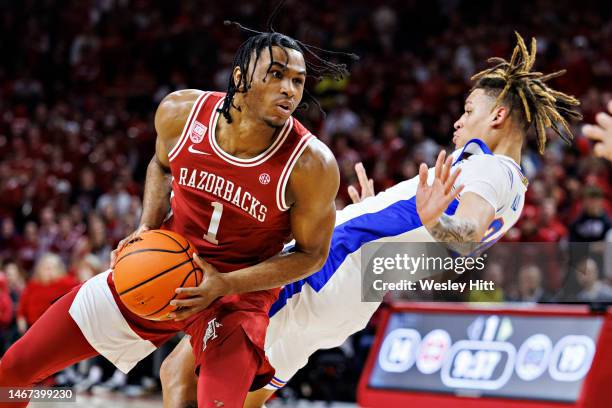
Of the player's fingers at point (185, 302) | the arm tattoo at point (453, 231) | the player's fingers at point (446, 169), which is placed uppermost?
the player's fingers at point (446, 169)

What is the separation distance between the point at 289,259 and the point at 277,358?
71cm

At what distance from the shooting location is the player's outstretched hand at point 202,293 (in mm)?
3232

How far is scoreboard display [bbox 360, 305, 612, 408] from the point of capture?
5230mm

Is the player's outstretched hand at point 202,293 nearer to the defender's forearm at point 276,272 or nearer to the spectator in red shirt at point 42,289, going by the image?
the defender's forearm at point 276,272

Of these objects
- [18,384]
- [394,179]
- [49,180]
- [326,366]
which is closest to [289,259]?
[18,384]

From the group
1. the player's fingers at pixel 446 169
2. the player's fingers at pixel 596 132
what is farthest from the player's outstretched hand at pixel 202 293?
the player's fingers at pixel 596 132

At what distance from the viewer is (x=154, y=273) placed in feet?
10.6

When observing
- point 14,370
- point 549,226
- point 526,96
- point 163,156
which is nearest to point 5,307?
point 549,226


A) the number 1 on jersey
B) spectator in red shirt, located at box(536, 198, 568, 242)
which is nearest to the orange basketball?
the number 1 on jersey

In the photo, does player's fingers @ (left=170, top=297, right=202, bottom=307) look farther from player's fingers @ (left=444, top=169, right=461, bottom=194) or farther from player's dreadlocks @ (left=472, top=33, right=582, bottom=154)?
player's dreadlocks @ (left=472, top=33, right=582, bottom=154)

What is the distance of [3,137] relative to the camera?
45.2 ft

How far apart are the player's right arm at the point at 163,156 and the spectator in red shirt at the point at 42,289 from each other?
5.19 metres

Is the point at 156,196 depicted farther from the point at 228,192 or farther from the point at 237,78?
the point at 237,78

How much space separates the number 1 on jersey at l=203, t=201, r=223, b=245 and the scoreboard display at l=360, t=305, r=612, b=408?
257cm
